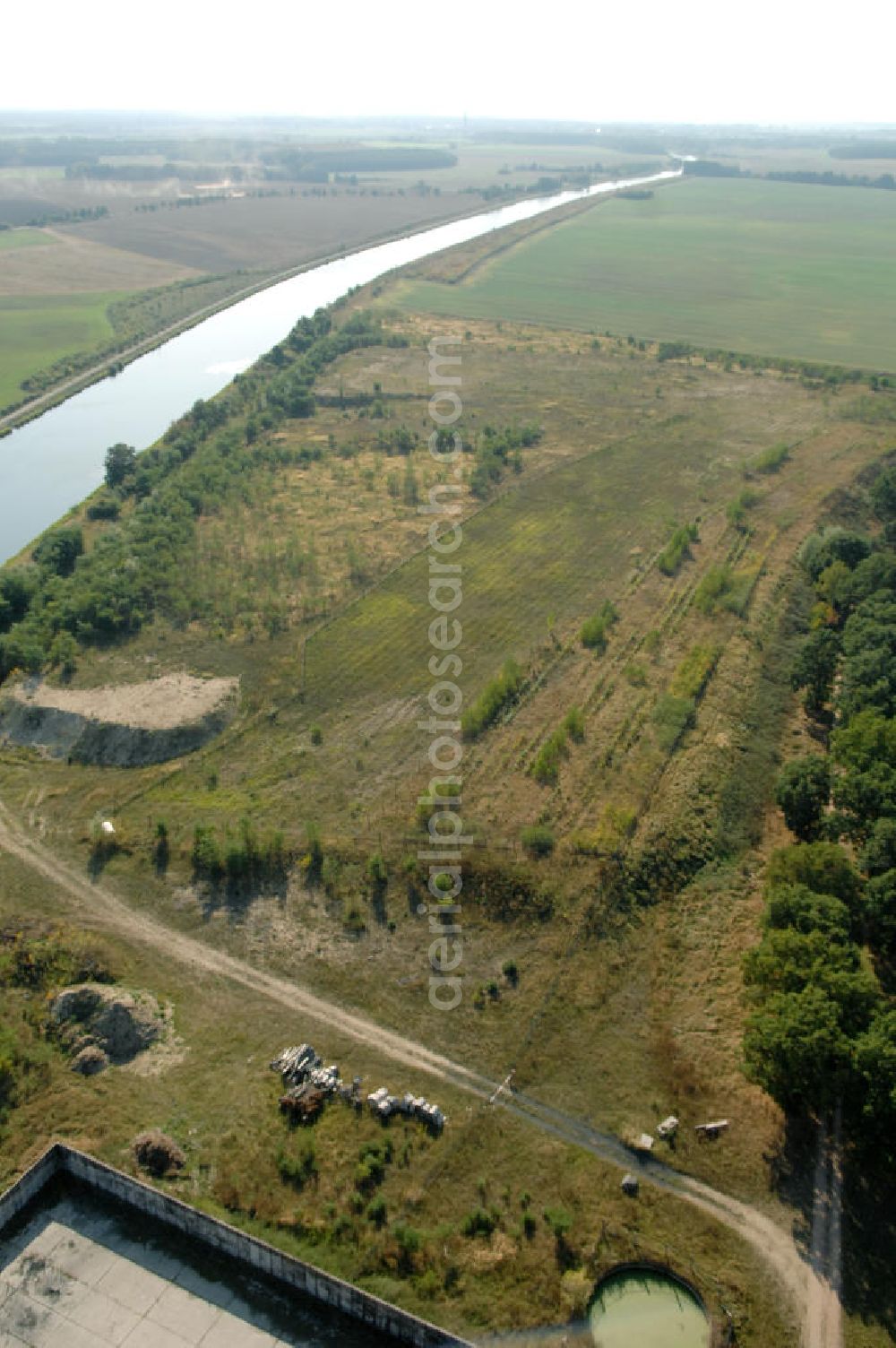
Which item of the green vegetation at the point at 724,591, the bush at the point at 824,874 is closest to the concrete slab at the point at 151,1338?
the bush at the point at 824,874

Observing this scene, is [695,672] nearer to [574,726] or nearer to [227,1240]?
[574,726]

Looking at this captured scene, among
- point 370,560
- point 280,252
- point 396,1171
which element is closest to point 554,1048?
point 396,1171

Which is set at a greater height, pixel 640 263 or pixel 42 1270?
pixel 640 263

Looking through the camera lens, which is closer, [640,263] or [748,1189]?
[748,1189]

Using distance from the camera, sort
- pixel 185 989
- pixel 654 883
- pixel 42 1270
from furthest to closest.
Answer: pixel 654 883 < pixel 185 989 < pixel 42 1270

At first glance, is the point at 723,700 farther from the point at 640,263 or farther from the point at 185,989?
the point at 640,263

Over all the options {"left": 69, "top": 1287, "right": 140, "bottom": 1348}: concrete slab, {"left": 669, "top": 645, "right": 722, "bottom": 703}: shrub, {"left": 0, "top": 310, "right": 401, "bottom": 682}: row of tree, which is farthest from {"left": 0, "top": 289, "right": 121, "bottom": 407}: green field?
{"left": 69, "top": 1287, "right": 140, "bottom": 1348}: concrete slab
